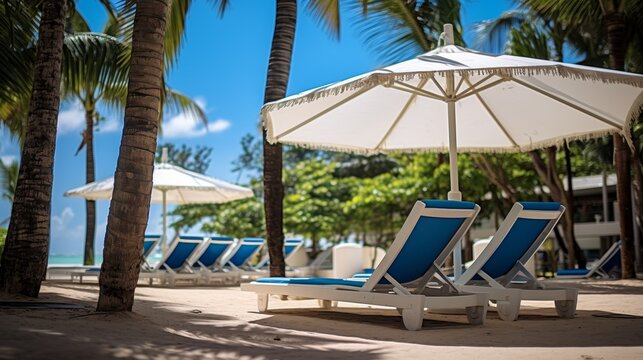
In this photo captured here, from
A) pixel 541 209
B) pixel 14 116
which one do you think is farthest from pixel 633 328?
pixel 14 116

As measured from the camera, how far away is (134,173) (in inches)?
230

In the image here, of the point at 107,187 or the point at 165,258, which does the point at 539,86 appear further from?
the point at 107,187

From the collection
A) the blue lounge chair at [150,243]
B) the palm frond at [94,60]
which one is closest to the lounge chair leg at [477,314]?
the blue lounge chair at [150,243]

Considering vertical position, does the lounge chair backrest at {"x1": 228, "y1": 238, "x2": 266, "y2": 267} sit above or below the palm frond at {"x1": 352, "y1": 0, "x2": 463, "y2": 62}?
below

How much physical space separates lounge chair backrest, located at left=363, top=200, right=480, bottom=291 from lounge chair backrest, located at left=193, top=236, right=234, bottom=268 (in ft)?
25.9

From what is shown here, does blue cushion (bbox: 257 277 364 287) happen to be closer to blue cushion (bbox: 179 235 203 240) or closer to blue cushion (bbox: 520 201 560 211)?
blue cushion (bbox: 520 201 560 211)

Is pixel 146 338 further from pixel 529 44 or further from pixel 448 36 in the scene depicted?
pixel 529 44

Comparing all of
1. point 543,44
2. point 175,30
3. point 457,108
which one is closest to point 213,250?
point 175,30

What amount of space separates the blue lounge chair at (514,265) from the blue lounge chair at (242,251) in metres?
8.10

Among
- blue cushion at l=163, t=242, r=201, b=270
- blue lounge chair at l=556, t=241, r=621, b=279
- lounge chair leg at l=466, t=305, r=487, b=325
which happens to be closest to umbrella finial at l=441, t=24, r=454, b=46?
lounge chair leg at l=466, t=305, r=487, b=325

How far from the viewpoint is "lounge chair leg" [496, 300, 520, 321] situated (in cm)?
669

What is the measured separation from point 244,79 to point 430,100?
132804mm

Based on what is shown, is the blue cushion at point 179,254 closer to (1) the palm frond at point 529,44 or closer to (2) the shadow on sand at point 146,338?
(2) the shadow on sand at point 146,338

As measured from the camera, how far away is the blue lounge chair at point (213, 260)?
1355 centimetres
